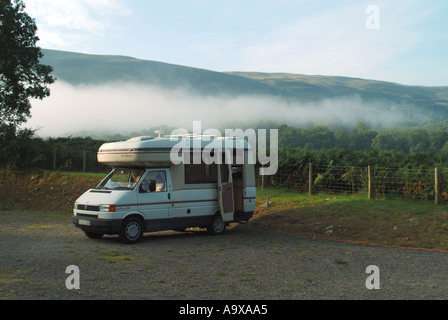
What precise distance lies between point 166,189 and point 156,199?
1.51 ft

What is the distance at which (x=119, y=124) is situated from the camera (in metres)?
134

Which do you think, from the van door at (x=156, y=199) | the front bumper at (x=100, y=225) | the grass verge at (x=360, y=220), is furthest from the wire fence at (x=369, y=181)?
the front bumper at (x=100, y=225)

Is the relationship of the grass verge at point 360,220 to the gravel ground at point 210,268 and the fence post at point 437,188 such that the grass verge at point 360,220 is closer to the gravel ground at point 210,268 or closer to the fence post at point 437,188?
the fence post at point 437,188

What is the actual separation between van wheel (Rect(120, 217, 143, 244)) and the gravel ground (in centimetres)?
23

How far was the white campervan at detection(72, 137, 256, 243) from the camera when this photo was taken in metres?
12.7

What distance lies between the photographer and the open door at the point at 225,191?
1455 centimetres

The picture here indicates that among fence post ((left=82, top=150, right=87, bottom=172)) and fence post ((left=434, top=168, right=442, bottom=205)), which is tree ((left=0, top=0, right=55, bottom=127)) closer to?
fence post ((left=82, top=150, right=87, bottom=172))

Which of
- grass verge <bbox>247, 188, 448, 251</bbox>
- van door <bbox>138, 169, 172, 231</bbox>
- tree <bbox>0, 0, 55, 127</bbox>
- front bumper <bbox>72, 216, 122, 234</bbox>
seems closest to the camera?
front bumper <bbox>72, 216, 122, 234</bbox>

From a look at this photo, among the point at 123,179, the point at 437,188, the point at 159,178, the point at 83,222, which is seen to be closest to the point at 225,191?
the point at 159,178

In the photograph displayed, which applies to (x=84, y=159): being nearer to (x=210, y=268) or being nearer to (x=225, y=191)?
(x=225, y=191)

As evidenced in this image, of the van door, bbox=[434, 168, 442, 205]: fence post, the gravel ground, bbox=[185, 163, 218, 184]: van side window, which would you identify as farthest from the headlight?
bbox=[434, 168, 442, 205]: fence post
